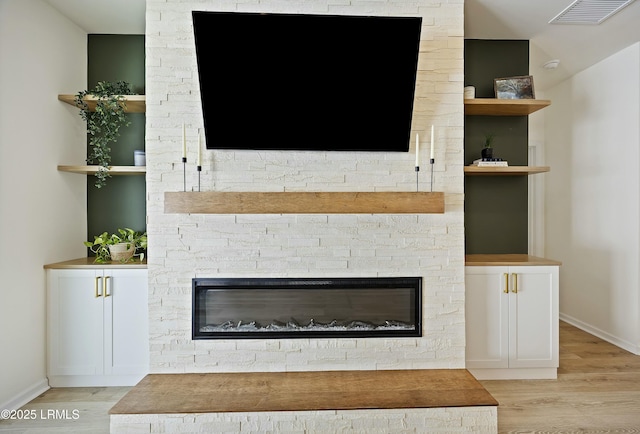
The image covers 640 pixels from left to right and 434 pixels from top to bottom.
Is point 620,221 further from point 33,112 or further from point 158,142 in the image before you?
point 33,112

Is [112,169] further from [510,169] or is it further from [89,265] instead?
[510,169]

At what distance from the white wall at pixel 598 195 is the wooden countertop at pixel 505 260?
117 centimetres

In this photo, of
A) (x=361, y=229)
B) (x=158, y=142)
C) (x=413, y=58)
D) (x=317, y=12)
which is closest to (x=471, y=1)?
(x=413, y=58)

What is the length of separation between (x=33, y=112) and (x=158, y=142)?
33.2 inches

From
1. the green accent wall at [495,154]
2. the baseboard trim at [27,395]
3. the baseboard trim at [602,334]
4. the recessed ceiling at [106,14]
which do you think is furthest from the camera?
the baseboard trim at [602,334]

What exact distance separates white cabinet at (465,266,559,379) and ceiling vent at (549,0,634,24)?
1.78 meters

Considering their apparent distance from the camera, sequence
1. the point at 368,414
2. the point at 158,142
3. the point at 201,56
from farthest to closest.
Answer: the point at 158,142 < the point at 201,56 < the point at 368,414

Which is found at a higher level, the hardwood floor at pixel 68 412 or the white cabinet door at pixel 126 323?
the white cabinet door at pixel 126 323

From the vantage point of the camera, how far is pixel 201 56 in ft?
8.17

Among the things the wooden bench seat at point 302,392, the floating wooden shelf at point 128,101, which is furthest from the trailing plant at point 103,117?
the wooden bench seat at point 302,392

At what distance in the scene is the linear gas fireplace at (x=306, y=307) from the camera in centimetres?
269

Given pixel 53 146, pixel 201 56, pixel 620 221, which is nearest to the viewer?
pixel 201 56

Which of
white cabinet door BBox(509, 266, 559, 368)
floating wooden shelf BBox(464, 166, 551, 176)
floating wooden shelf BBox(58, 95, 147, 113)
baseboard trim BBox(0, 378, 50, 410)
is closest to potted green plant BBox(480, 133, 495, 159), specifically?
floating wooden shelf BBox(464, 166, 551, 176)

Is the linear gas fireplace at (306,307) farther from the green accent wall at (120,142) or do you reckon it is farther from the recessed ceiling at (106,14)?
the recessed ceiling at (106,14)
